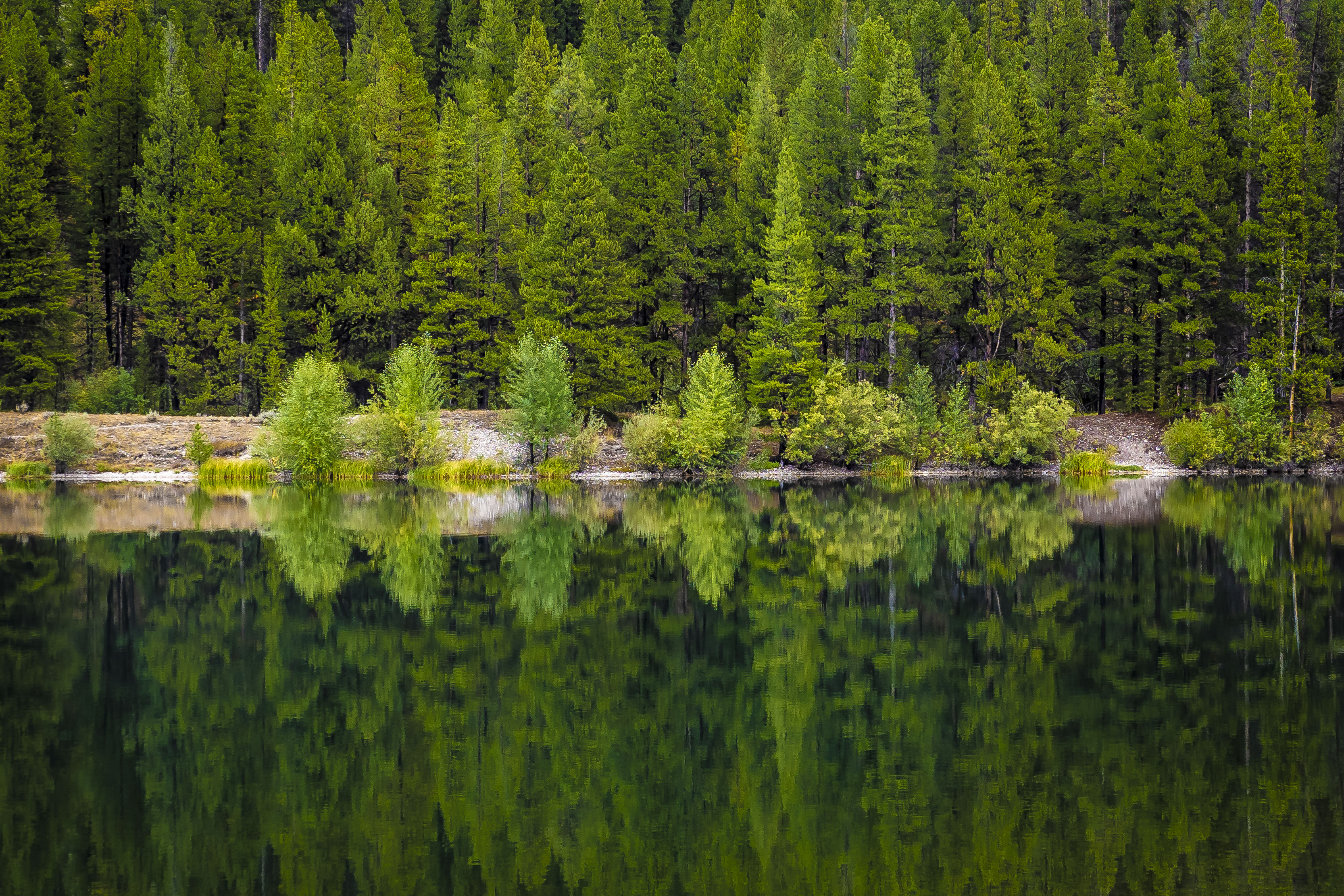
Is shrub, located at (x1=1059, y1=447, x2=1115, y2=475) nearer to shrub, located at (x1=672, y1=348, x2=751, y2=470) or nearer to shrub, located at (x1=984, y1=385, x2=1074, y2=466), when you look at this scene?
shrub, located at (x1=984, y1=385, x2=1074, y2=466)

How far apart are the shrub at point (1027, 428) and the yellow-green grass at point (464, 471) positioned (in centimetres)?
2114

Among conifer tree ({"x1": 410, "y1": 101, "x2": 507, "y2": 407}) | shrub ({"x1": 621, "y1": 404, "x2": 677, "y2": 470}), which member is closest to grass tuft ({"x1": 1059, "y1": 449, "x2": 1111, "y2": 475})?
shrub ({"x1": 621, "y1": 404, "x2": 677, "y2": 470})

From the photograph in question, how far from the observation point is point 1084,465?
55312 millimetres

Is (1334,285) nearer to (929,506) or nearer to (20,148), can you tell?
(929,506)

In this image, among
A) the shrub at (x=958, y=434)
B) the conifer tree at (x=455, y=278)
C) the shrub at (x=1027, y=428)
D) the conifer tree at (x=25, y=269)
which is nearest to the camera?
the shrub at (x=1027, y=428)

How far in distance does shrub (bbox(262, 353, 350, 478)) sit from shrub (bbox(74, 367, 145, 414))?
39.2 ft

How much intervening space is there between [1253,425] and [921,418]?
13.8 meters

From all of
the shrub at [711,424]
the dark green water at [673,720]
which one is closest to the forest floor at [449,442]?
the shrub at [711,424]

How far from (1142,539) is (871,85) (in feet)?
127

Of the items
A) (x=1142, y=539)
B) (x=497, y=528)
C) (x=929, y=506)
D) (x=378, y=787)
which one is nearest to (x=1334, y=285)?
(x=929, y=506)

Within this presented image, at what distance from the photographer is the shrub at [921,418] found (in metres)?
55.8

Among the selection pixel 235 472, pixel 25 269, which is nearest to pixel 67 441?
pixel 235 472

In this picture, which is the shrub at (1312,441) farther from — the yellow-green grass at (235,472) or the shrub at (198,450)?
the shrub at (198,450)

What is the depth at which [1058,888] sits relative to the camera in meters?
8.70
